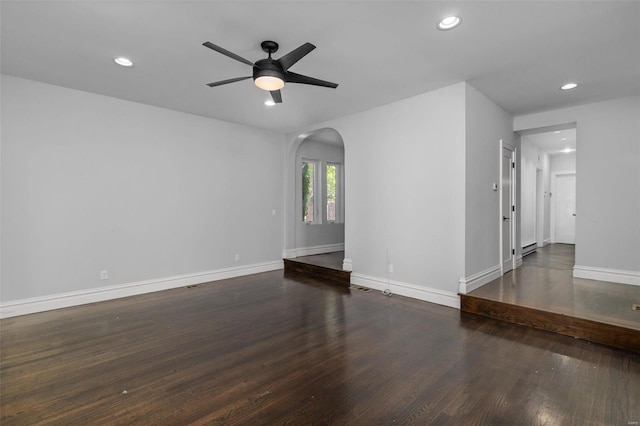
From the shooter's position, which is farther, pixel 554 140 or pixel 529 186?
pixel 529 186

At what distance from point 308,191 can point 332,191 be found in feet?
2.54

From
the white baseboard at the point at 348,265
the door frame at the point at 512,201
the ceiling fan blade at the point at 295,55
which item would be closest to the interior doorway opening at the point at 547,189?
the door frame at the point at 512,201

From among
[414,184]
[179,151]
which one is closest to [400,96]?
[414,184]

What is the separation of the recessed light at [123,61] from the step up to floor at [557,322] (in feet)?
15.7

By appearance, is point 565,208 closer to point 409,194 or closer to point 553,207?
point 553,207

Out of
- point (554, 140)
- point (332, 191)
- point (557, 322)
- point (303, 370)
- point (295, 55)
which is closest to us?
point (303, 370)

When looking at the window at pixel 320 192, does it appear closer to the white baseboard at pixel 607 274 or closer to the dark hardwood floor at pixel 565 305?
the dark hardwood floor at pixel 565 305

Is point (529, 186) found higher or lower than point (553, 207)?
higher

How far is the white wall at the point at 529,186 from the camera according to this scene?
283 inches

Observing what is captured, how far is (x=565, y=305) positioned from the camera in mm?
3430

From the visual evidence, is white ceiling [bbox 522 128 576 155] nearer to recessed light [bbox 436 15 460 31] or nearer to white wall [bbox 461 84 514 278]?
white wall [bbox 461 84 514 278]

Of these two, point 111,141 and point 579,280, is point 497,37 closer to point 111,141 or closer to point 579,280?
point 579,280

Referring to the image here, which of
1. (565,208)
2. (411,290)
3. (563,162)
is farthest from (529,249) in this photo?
(411,290)

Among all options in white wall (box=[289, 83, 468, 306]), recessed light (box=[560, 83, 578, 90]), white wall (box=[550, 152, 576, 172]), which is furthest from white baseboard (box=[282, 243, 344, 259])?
white wall (box=[550, 152, 576, 172])
